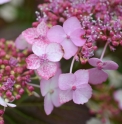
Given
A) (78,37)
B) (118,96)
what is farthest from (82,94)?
(118,96)

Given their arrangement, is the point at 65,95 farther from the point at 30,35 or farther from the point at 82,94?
the point at 30,35

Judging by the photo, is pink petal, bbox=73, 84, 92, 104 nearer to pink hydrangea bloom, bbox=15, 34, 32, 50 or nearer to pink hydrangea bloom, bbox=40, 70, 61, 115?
pink hydrangea bloom, bbox=40, 70, 61, 115

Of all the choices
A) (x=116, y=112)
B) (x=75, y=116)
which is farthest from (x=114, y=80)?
(x=75, y=116)

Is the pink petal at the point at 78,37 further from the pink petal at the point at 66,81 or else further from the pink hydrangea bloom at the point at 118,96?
the pink hydrangea bloom at the point at 118,96

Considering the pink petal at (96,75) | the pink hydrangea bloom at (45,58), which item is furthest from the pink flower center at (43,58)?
the pink petal at (96,75)

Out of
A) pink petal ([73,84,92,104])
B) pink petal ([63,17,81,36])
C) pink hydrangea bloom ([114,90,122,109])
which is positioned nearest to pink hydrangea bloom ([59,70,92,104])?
pink petal ([73,84,92,104])

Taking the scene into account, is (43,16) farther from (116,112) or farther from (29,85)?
(116,112)
